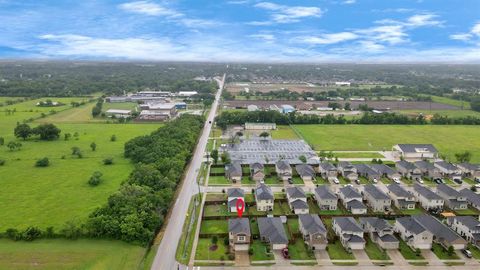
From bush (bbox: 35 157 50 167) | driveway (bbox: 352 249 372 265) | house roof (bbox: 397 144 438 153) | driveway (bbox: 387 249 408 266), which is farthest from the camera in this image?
house roof (bbox: 397 144 438 153)

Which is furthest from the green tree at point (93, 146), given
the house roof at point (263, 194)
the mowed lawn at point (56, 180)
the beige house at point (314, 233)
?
the beige house at point (314, 233)

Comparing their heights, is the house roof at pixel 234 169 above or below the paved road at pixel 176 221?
above

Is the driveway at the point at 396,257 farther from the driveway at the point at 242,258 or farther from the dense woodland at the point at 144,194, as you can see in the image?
the dense woodland at the point at 144,194

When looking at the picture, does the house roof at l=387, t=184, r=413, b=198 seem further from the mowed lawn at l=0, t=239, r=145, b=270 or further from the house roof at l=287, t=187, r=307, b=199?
the mowed lawn at l=0, t=239, r=145, b=270

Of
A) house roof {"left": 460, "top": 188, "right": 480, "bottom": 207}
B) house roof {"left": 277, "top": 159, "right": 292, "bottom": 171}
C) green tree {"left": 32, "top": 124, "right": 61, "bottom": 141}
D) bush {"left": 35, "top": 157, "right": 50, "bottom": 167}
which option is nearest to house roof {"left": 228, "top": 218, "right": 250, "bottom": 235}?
house roof {"left": 277, "top": 159, "right": 292, "bottom": 171}

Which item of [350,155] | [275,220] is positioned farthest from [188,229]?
[350,155]

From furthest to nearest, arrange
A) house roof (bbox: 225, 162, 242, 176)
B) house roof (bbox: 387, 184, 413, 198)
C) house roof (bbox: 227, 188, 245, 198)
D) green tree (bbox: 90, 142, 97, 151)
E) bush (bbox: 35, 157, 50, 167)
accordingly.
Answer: green tree (bbox: 90, 142, 97, 151) → bush (bbox: 35, 157, 50, 167) → house roof (bbox: 225, 162, 242, 176) → house roof (bbox: 387, 184, 413, 198) → house roof (bbox: 227, 188, 245, 198)

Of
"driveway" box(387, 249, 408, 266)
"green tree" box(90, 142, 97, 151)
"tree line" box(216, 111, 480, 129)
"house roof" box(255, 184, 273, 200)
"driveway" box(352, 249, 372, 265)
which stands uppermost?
"tree line" box(216, 111, 480, 129)
